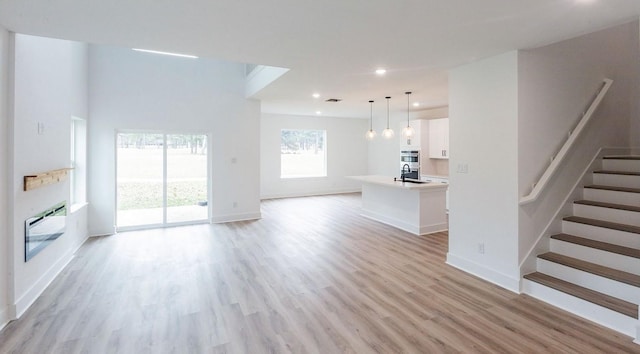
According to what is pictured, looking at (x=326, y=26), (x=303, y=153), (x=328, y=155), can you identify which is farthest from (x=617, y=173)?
(x=303, y=153)

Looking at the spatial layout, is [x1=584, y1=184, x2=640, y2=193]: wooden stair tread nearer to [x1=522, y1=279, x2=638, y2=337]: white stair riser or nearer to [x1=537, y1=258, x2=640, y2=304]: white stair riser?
[x1=537, y1=258, x2=640, y2=304]: white stair riser

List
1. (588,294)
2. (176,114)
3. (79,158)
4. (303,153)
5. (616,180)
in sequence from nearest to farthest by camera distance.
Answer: (588,294) < (616,180) < (79,158) < (176,114) < (303,153)

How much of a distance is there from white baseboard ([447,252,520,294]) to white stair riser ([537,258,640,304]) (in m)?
0.36

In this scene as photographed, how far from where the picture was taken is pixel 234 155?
6.67 meters

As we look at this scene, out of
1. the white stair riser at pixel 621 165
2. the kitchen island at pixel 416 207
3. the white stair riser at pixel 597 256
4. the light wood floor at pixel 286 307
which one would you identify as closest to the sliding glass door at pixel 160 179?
the light wood floor at pixel 286 307

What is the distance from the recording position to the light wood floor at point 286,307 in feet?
7.79

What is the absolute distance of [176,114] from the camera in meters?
6.11

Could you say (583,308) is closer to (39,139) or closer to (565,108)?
(565,108)

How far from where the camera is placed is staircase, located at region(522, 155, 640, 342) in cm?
265

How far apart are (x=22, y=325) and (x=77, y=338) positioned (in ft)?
2.17

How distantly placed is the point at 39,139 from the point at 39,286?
5.16 feet

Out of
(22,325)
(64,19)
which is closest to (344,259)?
(22,325)

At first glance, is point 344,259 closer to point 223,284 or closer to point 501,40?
point 223,284

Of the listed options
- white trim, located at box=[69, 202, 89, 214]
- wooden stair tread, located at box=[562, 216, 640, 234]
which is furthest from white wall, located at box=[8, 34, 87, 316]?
wooden stair tread, located at box=[562, 216, 640, 234]
